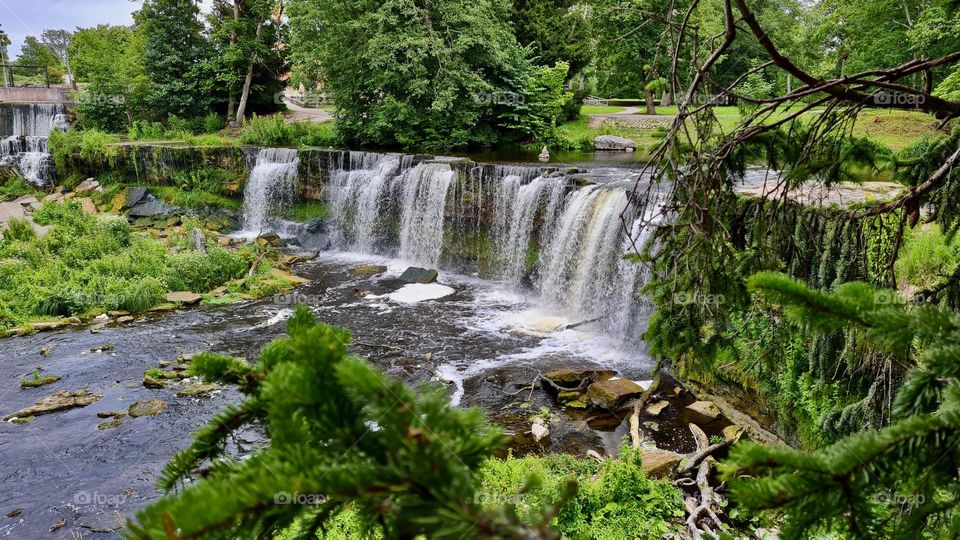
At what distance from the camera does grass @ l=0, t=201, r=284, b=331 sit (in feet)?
48.1

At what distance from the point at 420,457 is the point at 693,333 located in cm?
242

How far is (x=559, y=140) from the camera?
26984 millimetres

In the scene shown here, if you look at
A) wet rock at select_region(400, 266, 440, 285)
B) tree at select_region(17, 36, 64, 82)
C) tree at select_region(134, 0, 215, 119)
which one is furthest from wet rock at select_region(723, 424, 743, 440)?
tree at select_region(17, 36, 64, 82)

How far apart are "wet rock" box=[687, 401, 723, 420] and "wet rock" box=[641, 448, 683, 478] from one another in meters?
1.79

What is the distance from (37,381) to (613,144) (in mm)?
22435

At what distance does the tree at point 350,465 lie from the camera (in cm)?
107

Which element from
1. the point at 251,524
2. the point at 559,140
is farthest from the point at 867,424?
the point at 559,140

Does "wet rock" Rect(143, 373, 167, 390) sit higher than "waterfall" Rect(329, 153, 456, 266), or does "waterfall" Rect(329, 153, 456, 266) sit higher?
"waterfall" Rect(329, 153, 456, 266)

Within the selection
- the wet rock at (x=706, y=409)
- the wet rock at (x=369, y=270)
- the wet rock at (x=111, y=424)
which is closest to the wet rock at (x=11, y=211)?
the wet rock at (x=369, y=270)

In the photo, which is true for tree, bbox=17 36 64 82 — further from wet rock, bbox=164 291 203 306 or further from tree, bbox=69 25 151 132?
wet rock, bbox=164 291 203 306

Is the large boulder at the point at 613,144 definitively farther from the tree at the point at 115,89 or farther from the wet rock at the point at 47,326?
the tree at the point at 115,89

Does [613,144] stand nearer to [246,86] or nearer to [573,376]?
[246,86]

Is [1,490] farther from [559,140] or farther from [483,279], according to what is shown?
[559,140]

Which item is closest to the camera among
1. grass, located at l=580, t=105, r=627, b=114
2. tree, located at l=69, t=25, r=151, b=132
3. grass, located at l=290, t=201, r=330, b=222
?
grass, located at l=290, t=201, r=330, b=222
